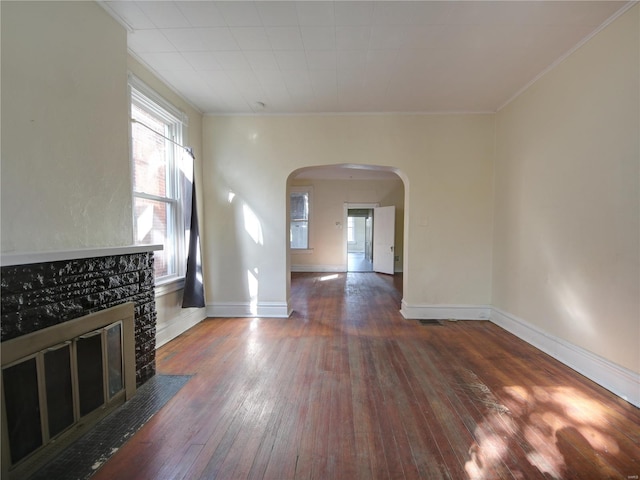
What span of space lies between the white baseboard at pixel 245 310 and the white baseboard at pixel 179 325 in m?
0.16

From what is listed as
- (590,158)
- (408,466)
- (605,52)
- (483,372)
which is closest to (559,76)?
(605,52)

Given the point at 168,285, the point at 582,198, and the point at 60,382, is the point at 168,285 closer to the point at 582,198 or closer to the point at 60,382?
the point at 60,382

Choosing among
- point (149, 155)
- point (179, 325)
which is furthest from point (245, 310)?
point (149, 155)

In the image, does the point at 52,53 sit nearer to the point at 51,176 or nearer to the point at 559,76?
the point at 51,176

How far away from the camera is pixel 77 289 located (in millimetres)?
1707

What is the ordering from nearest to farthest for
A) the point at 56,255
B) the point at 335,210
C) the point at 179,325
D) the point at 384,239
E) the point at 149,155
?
the point at 56,255, the point at 149,155, the point at 179,325, the point at 384,239, the point at 335,210

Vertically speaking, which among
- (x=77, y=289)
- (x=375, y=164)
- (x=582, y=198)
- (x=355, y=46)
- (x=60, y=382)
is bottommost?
(x=60, y=382)

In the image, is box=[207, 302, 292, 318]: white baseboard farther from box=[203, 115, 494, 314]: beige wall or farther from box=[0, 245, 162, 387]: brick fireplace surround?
box=[0, 245, 162, 387]: brick fireplace surround

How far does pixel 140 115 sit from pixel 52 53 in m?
1.24

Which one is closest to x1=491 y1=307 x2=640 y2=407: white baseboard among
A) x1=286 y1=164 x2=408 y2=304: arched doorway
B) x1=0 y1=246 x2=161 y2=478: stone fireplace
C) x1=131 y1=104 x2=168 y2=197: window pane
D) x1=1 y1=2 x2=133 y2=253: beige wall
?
x1=0 y1=246 x2=161 y2=478: stone fireplace

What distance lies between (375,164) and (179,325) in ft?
10.8

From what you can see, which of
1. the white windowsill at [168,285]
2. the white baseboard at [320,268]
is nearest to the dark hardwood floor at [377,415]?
the white windowsill at [168,285]

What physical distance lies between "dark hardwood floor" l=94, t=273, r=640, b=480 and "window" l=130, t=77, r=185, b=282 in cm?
112

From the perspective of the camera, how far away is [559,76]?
2.68m
